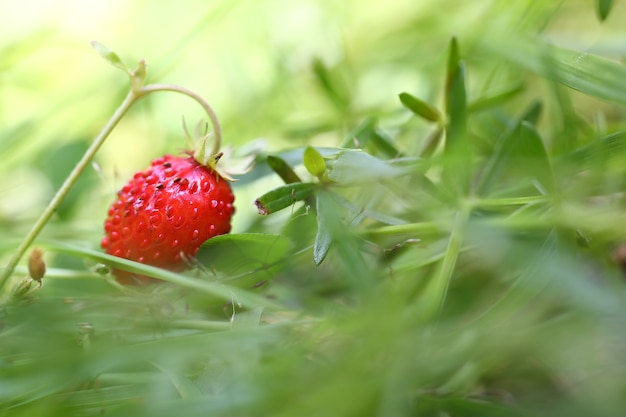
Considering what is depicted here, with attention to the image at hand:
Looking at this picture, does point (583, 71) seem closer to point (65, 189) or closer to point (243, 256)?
point (243, 256)

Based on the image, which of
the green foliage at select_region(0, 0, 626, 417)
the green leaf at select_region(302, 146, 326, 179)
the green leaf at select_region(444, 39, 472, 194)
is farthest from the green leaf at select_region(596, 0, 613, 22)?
the green leaf at select_region(302, 146, 326, 179)

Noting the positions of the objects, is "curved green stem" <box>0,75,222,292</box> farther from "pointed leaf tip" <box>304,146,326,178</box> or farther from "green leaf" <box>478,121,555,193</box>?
"green leaf" <box>478,121,555,193</box>

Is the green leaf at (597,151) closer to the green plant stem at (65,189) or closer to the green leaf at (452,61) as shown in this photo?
the green leaf at (452,61)

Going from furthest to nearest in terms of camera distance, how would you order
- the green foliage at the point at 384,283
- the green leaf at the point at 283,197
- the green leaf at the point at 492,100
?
the green leaf at the point at 492,100 < the green leaf at the point at 283,197 < the green foliage at the point at 384,283

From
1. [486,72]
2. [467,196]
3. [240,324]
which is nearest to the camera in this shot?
[240,324]

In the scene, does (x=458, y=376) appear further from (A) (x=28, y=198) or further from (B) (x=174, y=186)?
(A) (x=28, y=198)

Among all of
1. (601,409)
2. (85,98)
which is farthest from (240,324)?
(85,98)

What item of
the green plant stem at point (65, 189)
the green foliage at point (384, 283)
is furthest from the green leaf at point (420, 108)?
the green plant stem at point (65, 189)
